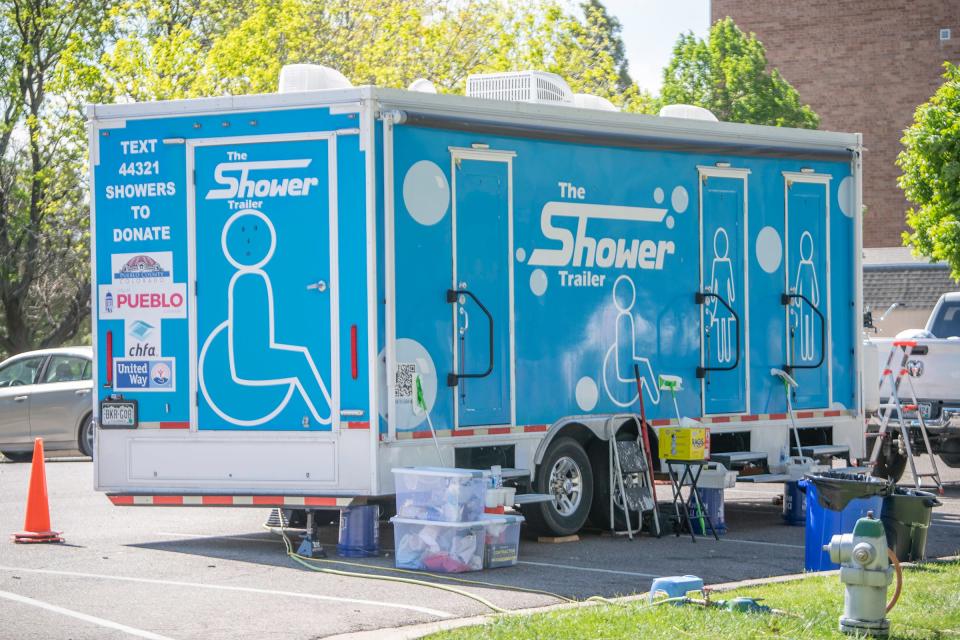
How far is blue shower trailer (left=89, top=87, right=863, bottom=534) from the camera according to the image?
11.2 m

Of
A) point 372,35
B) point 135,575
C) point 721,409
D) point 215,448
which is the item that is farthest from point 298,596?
point 372,35

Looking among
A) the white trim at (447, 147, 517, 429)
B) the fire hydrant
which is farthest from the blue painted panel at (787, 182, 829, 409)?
the fire hydrant

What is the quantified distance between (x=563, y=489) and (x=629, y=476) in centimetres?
64

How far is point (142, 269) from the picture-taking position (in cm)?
1187

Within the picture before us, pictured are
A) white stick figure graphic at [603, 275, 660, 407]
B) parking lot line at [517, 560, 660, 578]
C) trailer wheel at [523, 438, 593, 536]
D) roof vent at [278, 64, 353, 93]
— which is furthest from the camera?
white stick figure graphic at [603, 275, 660, 407]

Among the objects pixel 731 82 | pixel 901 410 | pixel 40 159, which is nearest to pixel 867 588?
pixel 901 410

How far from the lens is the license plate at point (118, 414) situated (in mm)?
11789

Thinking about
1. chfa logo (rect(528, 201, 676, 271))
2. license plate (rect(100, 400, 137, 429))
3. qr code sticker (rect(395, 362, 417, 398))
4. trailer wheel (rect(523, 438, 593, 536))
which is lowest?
trailer wheel (rect(523, 438, 593, 536))

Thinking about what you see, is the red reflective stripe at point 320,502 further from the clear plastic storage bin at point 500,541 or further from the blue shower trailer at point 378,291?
the clear plastic storage bin at point 500,541

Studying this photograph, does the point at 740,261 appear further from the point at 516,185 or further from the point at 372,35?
the point at 372,35

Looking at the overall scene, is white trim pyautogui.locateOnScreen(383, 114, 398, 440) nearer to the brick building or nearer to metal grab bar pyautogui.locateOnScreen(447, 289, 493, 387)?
metal grab bar pyautogui.locateOnScreen(447, 289, 493, 387)

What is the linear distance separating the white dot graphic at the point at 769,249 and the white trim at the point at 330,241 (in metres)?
4.69

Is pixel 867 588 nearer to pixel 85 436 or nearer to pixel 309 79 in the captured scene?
pixel 309 79

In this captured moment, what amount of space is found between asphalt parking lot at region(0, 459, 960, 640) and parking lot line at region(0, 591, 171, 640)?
0.04ft
